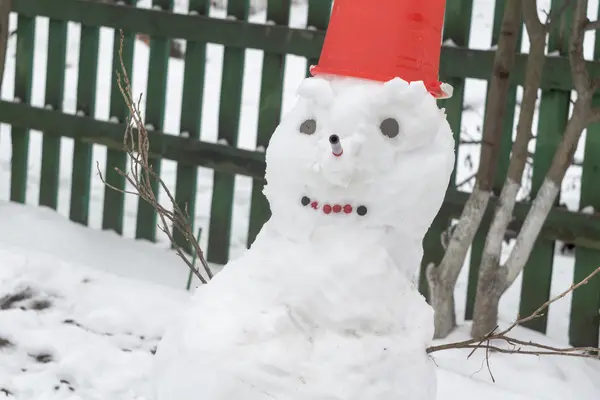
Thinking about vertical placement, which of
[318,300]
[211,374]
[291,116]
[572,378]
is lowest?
[572,378]

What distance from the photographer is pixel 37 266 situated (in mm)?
3328

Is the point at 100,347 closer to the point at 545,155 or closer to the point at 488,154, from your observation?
the point at 488,154

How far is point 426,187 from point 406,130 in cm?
12

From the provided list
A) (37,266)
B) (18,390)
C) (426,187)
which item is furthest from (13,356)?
(426,187)

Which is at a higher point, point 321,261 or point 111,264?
point 321,261

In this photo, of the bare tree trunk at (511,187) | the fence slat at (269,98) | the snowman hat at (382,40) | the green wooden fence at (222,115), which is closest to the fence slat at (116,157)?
the green wooden fence at (222,115)

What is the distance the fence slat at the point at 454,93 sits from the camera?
12.2 feet

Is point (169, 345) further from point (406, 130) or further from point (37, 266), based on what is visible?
point (37, 266)

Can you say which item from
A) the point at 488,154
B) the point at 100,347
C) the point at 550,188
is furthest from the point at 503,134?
the point at 100,347

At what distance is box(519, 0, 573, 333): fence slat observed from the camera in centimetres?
355

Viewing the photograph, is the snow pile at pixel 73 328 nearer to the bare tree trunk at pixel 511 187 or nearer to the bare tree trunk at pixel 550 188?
the bare tree trunk at pixel 511 187

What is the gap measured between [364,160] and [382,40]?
26 centimetres

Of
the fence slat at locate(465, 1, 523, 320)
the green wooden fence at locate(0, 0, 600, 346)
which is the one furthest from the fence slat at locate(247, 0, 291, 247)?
the fence slat at locate(465, 1, 523, 320)

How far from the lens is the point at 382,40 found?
173 centimetres
